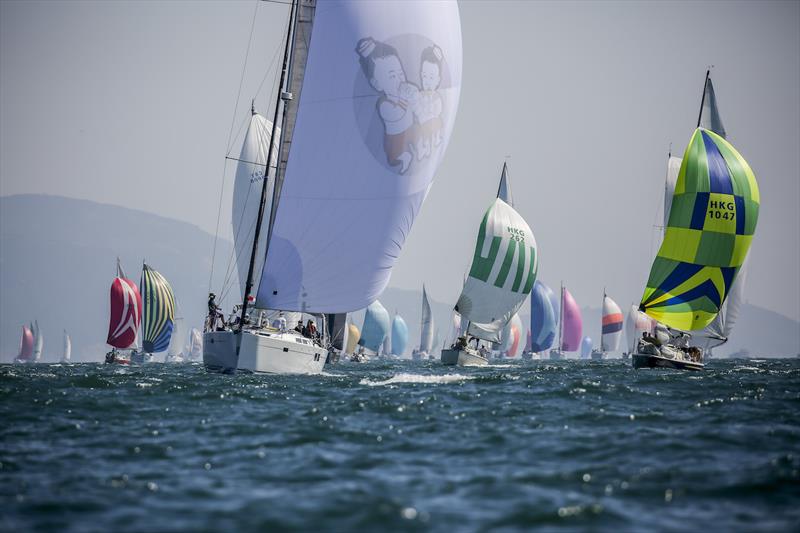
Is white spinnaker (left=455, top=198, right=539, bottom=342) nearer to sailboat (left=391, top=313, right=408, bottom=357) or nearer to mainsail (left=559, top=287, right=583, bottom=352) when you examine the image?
mainsail (left=559, top=287, right=583, bottom=352)

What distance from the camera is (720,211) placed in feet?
131

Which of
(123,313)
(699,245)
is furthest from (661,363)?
(123,313)

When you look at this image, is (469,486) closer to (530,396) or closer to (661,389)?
(530,396)

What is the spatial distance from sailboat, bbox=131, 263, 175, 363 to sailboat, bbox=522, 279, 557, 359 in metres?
39.5

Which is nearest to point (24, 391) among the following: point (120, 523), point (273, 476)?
point (273, 476)

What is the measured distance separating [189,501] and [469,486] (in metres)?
3.34

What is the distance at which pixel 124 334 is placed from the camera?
230 ft

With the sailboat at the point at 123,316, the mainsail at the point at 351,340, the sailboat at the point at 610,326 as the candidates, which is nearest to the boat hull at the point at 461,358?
the sailboat at the point at 123,316

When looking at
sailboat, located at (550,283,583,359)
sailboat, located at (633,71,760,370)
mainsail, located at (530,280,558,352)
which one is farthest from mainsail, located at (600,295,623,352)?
sailboat, located at (633,71,760,370)

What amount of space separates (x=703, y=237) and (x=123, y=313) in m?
46.1

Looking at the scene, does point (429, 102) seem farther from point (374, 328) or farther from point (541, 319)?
point (374, 328)

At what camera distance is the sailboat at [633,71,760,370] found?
131 ft

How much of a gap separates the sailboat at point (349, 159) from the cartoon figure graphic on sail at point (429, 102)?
0.04m

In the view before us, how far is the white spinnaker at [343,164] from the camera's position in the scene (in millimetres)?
29438
